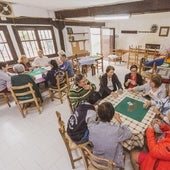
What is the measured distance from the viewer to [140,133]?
1.27m

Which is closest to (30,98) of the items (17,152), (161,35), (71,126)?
(17,152)

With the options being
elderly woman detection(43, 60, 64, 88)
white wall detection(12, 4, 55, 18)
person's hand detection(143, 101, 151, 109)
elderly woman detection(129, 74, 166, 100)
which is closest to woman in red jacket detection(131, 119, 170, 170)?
person's hand detection(143, 101, 151, 109)

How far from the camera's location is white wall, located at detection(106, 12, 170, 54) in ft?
18.0

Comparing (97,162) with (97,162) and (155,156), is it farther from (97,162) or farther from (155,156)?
(155,156)

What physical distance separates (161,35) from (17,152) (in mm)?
6929

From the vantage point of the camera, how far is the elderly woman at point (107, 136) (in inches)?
42.3

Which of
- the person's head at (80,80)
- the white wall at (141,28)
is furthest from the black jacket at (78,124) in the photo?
the white wall at (141,28)

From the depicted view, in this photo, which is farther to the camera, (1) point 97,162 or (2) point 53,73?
(2) point 53,73

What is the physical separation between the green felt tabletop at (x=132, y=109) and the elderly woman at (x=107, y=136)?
1.12 feet

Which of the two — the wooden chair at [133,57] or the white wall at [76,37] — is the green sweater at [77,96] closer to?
the white wall at [76,37]

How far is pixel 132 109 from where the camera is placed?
1.60m

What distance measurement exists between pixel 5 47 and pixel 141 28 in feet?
20.2

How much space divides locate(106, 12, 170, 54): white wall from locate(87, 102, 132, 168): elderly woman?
5.97m

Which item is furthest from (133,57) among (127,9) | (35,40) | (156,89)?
(156,89)
